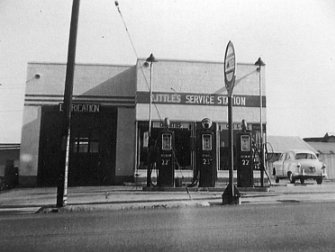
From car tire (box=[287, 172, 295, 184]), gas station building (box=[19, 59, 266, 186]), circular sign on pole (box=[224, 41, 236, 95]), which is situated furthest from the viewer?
car tire (box=[287, 172, 295, 184])

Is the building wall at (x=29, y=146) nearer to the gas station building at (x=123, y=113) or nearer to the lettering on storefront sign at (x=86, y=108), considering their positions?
the gas station building at (x=123, y=113)

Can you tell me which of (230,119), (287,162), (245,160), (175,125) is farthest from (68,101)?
(287,162)

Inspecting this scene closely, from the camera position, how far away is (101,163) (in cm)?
2062

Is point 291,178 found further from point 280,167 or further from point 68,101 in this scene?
point 68,101

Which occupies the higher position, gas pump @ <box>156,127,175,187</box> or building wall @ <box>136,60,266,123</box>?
building wall @ <box>136,60,266,123</box>

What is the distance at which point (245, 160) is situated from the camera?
14492 mm

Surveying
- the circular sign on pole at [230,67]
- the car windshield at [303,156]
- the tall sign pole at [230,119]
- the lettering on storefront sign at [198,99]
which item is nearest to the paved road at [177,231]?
the tall sign pole at [230,119]

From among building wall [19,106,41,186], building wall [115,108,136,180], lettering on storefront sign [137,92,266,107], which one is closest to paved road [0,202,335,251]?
lettering on storefront sign [137,92,266,107]

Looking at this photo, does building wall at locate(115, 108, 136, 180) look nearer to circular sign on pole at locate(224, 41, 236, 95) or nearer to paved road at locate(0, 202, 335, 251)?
circular sign on pole at locate(224, 41, 236, 95)

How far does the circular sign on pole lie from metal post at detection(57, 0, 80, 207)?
4.44 metres

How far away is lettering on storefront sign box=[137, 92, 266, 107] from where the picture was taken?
749 inches

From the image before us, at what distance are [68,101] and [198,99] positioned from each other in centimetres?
991

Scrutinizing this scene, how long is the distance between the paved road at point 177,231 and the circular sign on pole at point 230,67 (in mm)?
3939

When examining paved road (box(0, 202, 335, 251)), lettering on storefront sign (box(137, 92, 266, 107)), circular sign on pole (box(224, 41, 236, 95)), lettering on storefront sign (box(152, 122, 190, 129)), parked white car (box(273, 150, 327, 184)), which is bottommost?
paved road (box(0, 202, 335, 251))
